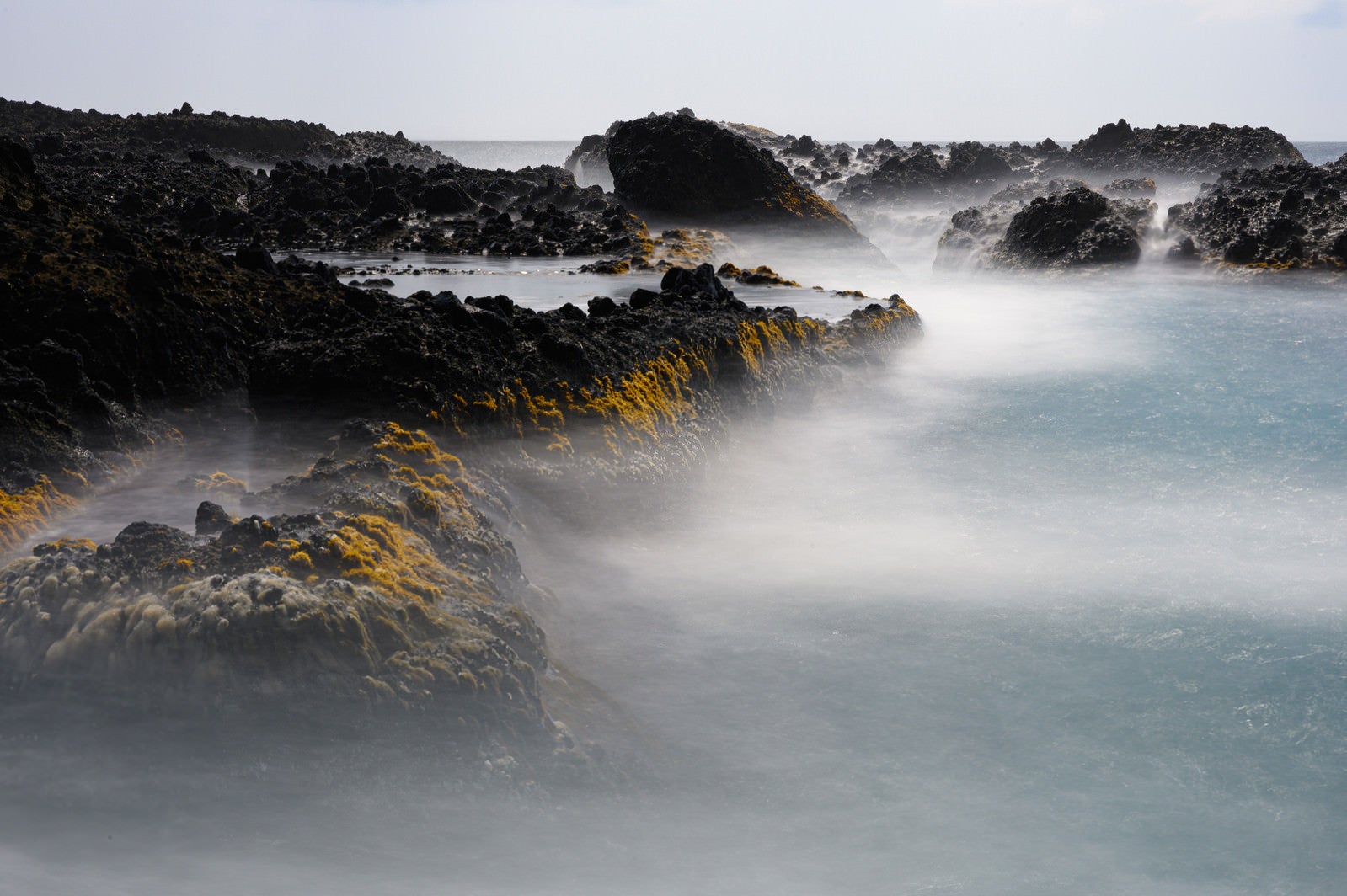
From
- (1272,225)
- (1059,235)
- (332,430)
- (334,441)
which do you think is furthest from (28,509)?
(1272,225)

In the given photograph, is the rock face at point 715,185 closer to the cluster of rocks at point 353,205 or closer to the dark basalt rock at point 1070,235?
the cluster of rocks at point 353,205

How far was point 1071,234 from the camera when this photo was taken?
21125mm

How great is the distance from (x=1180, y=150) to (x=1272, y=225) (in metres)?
17.1

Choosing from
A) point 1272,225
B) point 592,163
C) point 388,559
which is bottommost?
point 388,559

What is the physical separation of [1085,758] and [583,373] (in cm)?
435

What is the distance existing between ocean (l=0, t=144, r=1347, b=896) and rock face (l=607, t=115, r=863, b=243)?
11251mm

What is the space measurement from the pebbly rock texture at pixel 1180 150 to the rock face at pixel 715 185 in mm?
18132

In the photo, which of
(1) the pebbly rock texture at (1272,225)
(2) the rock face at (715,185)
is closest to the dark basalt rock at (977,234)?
(1) the pebbly rock texture at (1272,225)

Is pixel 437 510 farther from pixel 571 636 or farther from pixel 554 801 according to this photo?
pixel 554 801

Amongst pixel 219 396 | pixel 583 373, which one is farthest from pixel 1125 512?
pixel 219 396

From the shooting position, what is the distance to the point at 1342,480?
9492 mm

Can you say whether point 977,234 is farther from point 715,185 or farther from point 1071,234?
point 715,185

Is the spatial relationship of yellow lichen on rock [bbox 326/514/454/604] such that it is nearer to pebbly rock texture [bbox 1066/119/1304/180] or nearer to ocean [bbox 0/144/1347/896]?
ocean [bbox 0/144/1347/896]

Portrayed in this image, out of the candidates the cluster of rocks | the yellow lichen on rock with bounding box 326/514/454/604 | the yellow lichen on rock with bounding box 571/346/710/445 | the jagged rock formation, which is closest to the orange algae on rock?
the yellow lichen on rock with bounding box 326/514/454/604
